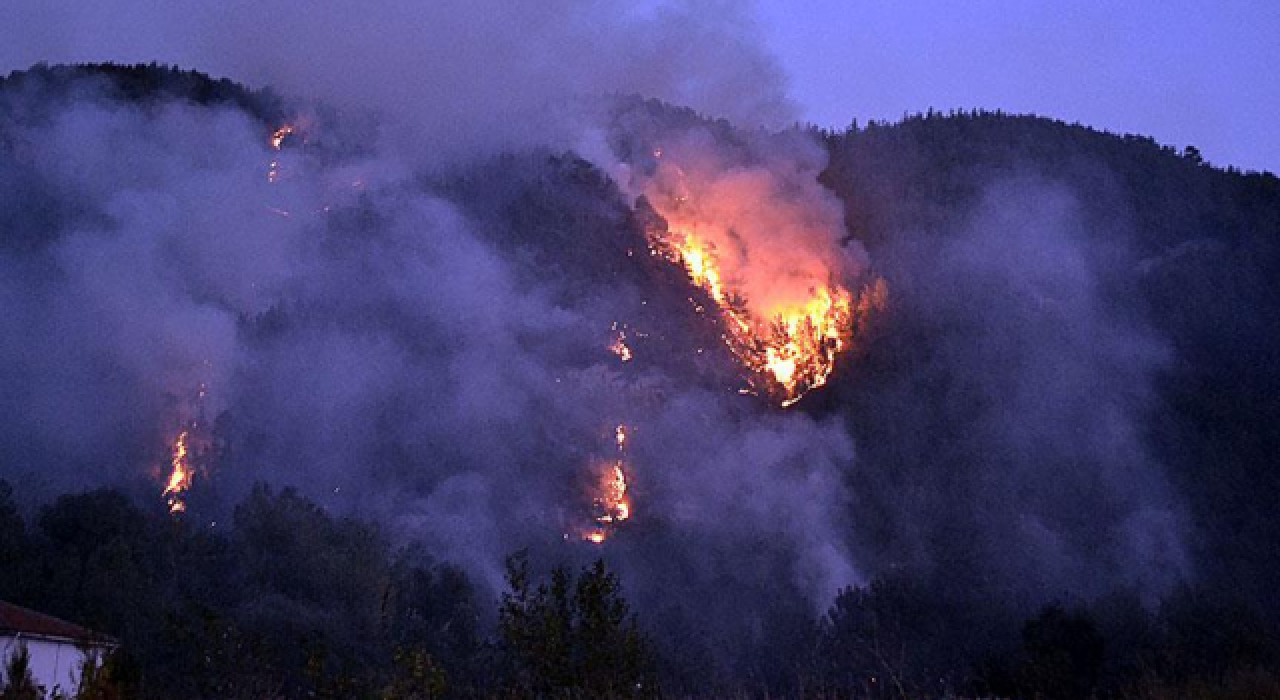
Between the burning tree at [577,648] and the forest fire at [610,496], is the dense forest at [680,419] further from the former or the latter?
the burning tree at [577,648]

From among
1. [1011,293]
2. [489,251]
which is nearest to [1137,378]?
[1011,293]

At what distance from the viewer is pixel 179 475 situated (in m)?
69.6

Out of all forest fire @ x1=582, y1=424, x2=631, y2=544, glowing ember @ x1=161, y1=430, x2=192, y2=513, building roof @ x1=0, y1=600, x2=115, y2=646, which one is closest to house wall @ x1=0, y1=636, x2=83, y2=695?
building roof @ x1=0, y1=600, x2=115, y2=646

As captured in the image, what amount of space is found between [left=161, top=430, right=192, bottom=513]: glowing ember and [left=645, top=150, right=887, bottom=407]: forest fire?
36190 mm

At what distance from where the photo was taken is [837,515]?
228 feet

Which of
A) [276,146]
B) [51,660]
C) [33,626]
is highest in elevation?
[276,146]

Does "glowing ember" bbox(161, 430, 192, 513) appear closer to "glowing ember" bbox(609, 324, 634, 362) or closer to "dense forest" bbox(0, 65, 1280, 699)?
"dense forest" bbox(0, 65, 1280, 699)

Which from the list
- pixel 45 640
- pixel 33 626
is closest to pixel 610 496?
pixel 45 640

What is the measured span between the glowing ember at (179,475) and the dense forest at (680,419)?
1.39m

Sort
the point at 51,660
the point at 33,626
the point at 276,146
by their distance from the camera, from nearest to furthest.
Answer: the point at 33,626 < the point at 51,660 < the point at 276,146

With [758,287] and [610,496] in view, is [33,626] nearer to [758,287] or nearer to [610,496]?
[610,496]

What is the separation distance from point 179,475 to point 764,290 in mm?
40868

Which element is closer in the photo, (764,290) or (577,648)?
(577,648)

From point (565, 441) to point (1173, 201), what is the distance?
51381mm
